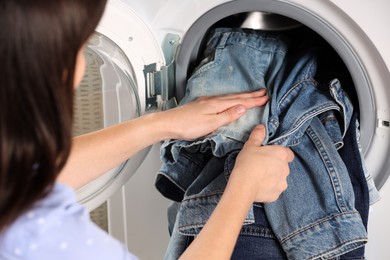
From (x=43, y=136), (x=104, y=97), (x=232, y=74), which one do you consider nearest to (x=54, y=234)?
(x=43, y=136)

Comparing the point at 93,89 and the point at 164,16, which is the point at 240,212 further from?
the point at 93,89

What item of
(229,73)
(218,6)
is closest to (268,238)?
(229,73)

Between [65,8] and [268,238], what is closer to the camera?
[65,8]

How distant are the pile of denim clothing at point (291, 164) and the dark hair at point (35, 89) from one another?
413 millimetres

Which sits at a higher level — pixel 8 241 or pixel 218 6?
pixel 218 6

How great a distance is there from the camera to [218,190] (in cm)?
87

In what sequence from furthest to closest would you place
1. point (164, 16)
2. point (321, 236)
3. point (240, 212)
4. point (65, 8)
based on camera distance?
point (164, 16) < point (321, 236) < point (240, 212) < point (65, 8)

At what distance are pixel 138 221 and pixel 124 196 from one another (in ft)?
0.23

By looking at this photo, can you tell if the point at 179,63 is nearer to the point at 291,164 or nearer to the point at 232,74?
the point at 232,74

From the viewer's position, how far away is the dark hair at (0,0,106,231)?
0.44 metres

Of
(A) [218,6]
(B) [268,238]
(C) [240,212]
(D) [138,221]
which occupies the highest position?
(A) [218,6]

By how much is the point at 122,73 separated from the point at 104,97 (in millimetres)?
157

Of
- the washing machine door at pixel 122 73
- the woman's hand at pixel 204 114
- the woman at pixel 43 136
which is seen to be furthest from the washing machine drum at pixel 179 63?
the woman at pixel 43 136

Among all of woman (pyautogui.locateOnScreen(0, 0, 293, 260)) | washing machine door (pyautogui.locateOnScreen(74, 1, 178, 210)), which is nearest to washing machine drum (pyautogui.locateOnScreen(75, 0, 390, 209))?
washing machine door (pyautogui.locateOnScreen(74, 1, 178, 210))
